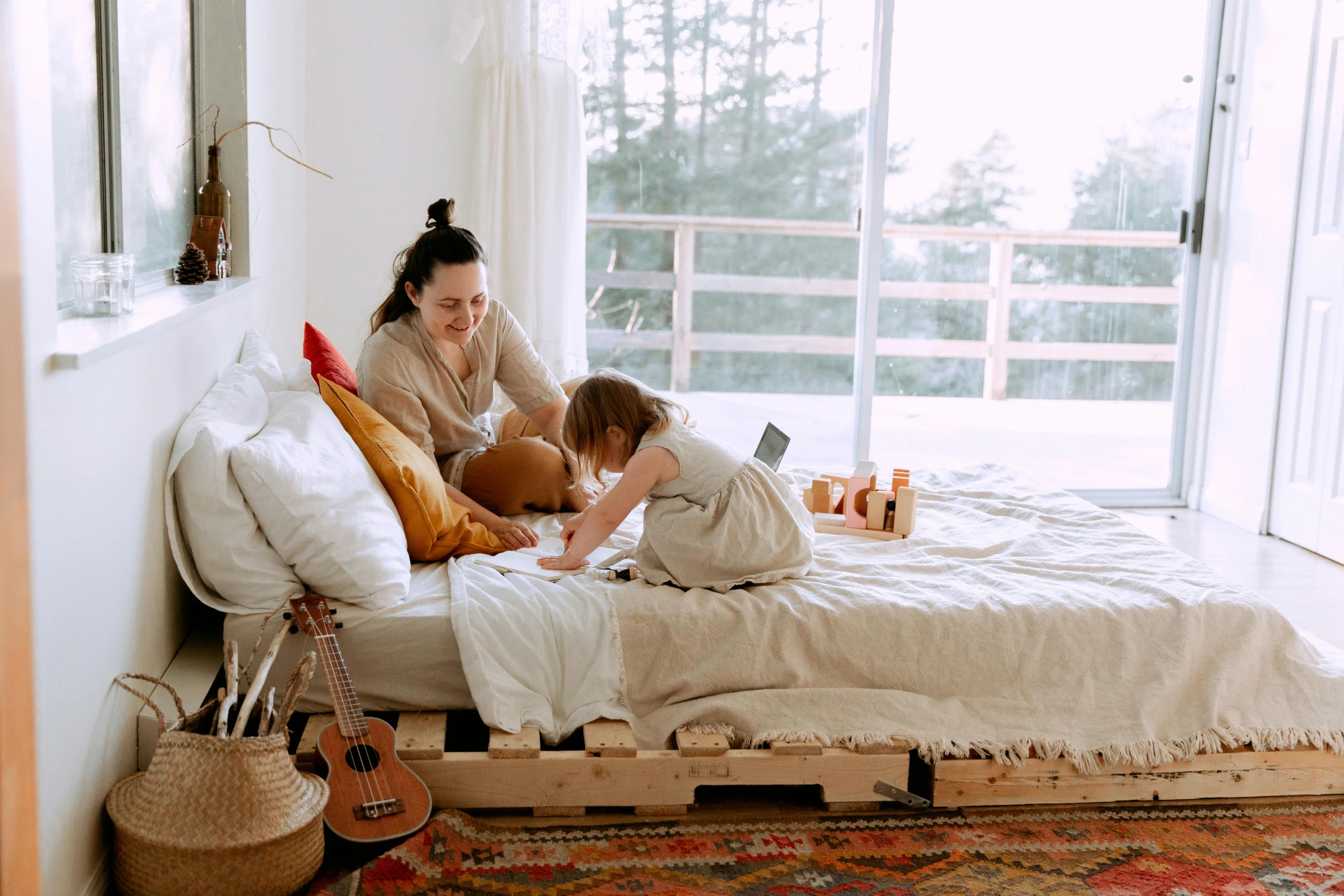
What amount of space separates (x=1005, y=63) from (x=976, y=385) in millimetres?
1192

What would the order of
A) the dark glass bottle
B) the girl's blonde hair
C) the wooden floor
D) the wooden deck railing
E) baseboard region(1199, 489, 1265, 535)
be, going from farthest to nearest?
the wooden deck railing < baseboard region(1199, 489, 1265, 535) < the wooden floor < the dark glass bottle < the girl's blonde hair

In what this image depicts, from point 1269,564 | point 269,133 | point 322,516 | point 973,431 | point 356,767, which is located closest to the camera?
Answer: point 356,767

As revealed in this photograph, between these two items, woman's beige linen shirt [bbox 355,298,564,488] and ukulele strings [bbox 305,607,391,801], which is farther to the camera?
woman's beige linen shirt [bbox 355,298,564,488]

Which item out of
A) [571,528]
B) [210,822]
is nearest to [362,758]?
[210,822]

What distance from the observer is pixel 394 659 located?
6.46 ft

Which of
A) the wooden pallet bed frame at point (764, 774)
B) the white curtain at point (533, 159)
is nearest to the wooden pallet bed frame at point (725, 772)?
Answer: the wooden pallet bed frame at point (764, 774)

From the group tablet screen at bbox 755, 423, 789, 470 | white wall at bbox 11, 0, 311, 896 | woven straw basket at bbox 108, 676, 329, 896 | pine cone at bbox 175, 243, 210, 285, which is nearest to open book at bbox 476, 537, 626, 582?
tablet screen at bbox 755, 423, 789, 470

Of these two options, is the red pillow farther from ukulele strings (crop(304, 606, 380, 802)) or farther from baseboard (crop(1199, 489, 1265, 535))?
baseboard (crop(1199, 489, 1265, 535))

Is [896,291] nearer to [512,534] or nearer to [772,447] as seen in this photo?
[772,447]

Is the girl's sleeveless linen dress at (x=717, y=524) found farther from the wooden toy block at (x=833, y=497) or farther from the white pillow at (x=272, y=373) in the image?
the white pillow at (x=272, y=373)

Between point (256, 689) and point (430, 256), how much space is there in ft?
3.94

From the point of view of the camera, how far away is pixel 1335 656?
97.9 inches

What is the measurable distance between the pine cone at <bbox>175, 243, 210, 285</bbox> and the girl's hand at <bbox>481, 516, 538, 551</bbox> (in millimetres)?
742

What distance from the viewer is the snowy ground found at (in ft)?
14.7
